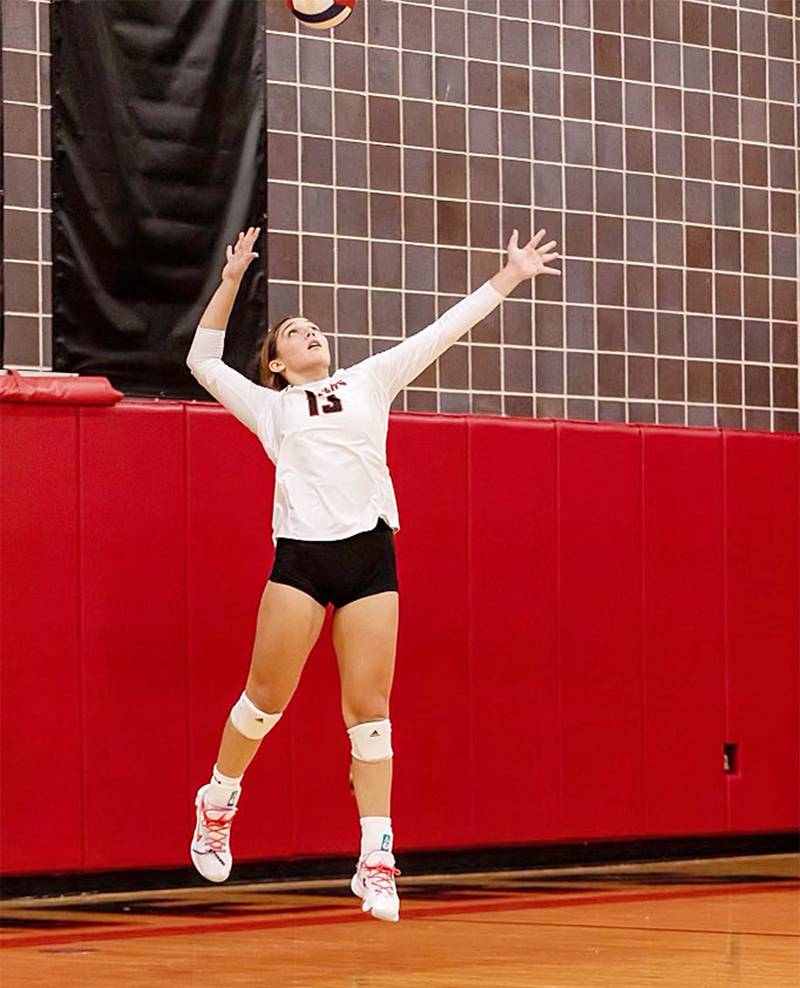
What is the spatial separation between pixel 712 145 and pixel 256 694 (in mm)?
4740

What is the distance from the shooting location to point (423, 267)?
9.26m

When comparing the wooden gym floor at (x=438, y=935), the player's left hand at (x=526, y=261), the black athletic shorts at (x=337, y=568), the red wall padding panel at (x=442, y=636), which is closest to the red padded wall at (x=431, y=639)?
the red wall padding panel at (x=442, y=636)

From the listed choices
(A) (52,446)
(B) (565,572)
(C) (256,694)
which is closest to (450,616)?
(B) (565,572)

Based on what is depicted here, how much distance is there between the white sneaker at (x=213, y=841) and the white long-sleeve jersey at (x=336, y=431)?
91cm

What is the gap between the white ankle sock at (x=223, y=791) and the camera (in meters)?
6.62

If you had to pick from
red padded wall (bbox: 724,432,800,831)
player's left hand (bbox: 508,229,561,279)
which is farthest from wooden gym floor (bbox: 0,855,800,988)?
player's left hand (bbox: 508,229,561,279)

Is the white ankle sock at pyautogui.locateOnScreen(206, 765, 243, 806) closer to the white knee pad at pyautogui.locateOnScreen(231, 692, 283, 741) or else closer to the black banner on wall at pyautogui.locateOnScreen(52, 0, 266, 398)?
the white knee pad at pyautogui.locateOnScreen(231, 692, 283, 741)

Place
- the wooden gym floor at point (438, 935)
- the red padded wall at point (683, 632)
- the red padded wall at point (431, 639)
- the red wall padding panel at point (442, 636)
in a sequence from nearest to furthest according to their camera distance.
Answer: the wooden gym floor at point (438, 935) → the red wall padding panel at point (442, 636) → the red padded wall at point (431, 639) → the red padded wall at point (683, 632)

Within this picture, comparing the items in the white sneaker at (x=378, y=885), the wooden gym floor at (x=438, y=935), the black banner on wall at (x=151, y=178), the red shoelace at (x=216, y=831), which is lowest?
the wooden gym floor at (x=438, y=935)

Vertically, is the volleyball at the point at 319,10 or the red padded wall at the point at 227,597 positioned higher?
the volleyball at the point at 319,10

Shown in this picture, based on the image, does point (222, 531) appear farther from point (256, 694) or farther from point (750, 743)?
point (750, 743)

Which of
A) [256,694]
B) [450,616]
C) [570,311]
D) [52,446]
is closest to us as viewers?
[256,694]

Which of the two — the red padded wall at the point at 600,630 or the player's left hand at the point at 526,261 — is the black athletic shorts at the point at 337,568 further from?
the red padded wall at the point at 600,630

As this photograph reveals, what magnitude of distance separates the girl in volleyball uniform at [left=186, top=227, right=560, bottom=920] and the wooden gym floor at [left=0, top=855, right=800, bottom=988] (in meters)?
0.34
